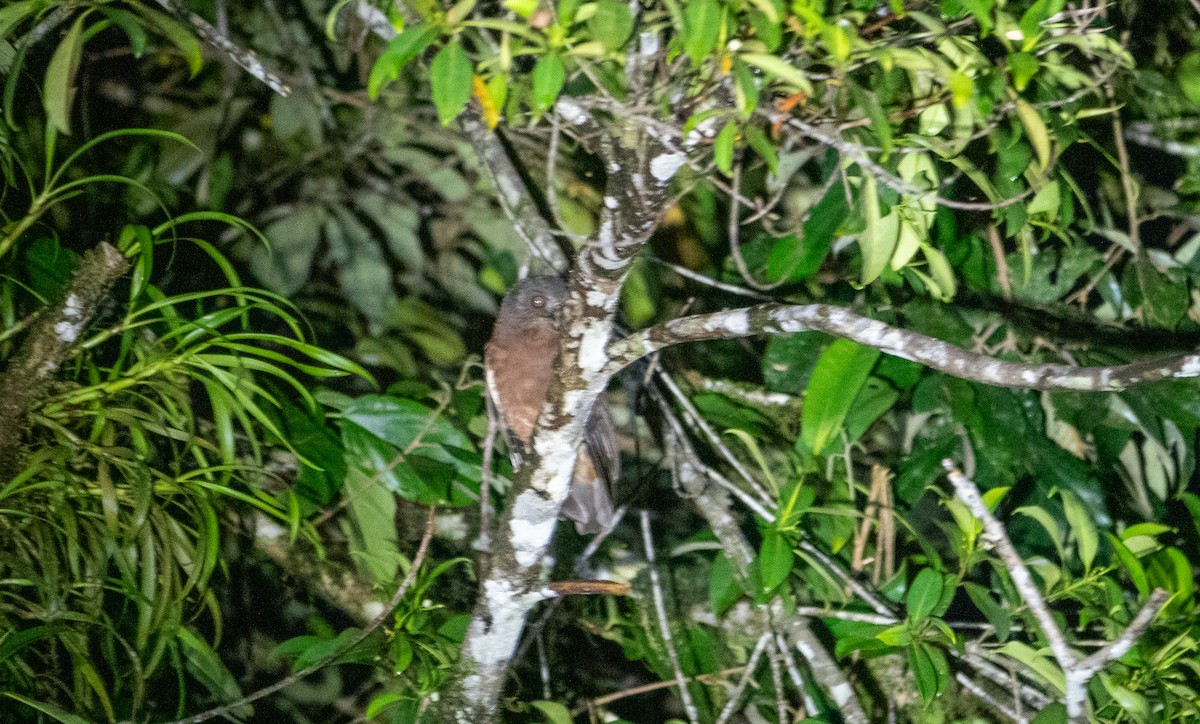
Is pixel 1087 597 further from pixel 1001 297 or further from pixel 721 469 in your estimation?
pixel 721 469

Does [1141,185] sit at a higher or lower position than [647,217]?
lower

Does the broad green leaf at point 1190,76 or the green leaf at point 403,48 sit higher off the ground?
the green leaf at point 403,48

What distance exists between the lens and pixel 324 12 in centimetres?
283

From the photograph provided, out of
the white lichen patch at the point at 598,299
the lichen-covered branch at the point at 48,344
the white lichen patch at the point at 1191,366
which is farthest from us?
the lichen-covered branch at the point at 48,344

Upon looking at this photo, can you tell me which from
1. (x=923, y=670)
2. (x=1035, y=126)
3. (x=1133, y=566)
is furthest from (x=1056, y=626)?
(x=1035, y=126)

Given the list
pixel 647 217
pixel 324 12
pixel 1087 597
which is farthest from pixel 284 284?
pixel 1087 597

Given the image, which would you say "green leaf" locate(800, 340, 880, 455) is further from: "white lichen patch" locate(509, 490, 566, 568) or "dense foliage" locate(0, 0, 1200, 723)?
"white lichen patch" locate(509, 490, 566, 568)

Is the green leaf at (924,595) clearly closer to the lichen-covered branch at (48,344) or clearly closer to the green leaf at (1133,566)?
the green leaf at (1133,566)

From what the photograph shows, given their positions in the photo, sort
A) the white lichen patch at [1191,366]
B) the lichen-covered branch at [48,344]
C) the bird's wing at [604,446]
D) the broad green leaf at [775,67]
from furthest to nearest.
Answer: the bird's wing at [604,446] < the lichen-covered branch at [48,344] < the broad green leaf at [775,67] < the white lichen patch at [1191,366]

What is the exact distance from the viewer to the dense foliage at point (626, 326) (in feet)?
4.48

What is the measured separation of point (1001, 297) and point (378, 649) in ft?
5.52

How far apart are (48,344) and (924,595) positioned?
160 centimetres

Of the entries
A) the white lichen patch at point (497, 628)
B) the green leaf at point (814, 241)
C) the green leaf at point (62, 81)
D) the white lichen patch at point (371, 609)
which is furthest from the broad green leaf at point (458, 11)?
the white lichen patch at point (371, 609)

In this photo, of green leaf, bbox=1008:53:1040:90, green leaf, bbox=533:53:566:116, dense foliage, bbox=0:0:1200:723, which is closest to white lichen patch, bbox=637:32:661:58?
dense foliage, bbox=0:0:1200:723
